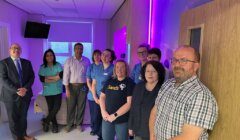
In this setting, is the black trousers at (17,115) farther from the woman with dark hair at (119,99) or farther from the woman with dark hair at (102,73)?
the woman with dark hair at (119,99)

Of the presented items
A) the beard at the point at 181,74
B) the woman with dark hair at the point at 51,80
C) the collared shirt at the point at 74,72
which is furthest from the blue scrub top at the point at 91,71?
the beard at the point at 181,74

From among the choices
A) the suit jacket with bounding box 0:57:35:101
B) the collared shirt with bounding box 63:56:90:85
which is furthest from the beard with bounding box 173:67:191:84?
the suit jacket with bounding box 0:57:35:101

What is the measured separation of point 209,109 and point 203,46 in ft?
1.81

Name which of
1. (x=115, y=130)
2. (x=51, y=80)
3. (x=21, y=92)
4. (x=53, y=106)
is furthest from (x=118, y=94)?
(x=53, y=106)

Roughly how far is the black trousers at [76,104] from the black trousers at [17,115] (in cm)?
71

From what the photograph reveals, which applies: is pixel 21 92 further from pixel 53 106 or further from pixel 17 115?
pixel 53 106

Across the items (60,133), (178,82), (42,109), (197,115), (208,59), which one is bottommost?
(60,133)

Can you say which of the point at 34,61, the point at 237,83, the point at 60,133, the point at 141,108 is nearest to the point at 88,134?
the point at 60,133

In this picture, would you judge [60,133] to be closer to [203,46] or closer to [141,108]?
[141,108]

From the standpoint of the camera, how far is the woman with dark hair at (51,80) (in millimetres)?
3664

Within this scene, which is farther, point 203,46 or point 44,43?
point 44,43

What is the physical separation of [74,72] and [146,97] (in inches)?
75.8

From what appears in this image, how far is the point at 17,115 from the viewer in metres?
3.27

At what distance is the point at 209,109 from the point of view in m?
1.32
